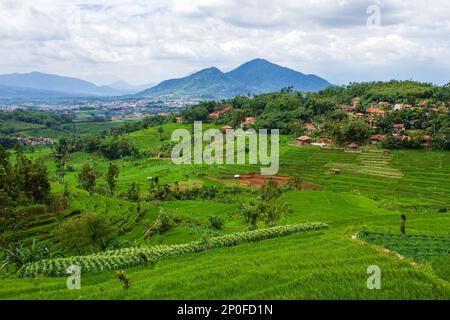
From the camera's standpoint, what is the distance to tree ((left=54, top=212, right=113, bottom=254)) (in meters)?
23.1

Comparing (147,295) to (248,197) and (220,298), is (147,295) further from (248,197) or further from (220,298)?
(248,197)

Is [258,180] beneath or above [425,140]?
beneath

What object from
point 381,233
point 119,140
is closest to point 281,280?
point 381,233

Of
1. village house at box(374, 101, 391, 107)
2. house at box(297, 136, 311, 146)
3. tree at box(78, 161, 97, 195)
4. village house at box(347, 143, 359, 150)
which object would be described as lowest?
tree at box(78, 161, 97, 195)

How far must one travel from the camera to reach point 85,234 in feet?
76.2

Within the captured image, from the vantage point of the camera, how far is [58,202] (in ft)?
99.8

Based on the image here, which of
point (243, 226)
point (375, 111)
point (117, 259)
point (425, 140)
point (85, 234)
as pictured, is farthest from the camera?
point (375, 111)

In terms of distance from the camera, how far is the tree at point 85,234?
23.1 metres

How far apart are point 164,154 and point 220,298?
216ft

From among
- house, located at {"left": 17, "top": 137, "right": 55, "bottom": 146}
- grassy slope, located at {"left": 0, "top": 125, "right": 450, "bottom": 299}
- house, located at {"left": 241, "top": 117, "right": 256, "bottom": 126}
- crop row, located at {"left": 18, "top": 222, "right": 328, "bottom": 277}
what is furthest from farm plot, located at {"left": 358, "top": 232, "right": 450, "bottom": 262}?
house, located at {"left": 17, "top": 137, "right": 55, "bottom": 146}

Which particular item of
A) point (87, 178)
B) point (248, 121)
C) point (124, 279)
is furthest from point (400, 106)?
point (124, 279)

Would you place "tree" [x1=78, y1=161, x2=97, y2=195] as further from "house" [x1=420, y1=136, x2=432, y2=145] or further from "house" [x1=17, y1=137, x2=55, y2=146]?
"house" [x1=17, y1=137, x2=55, y2=146]

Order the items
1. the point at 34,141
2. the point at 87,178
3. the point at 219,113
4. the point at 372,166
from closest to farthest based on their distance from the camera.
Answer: the point at 87,178 < the point at 372,166 < the point at 34,141 < the point at 219,113

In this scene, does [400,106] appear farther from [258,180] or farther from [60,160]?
[60,160]
